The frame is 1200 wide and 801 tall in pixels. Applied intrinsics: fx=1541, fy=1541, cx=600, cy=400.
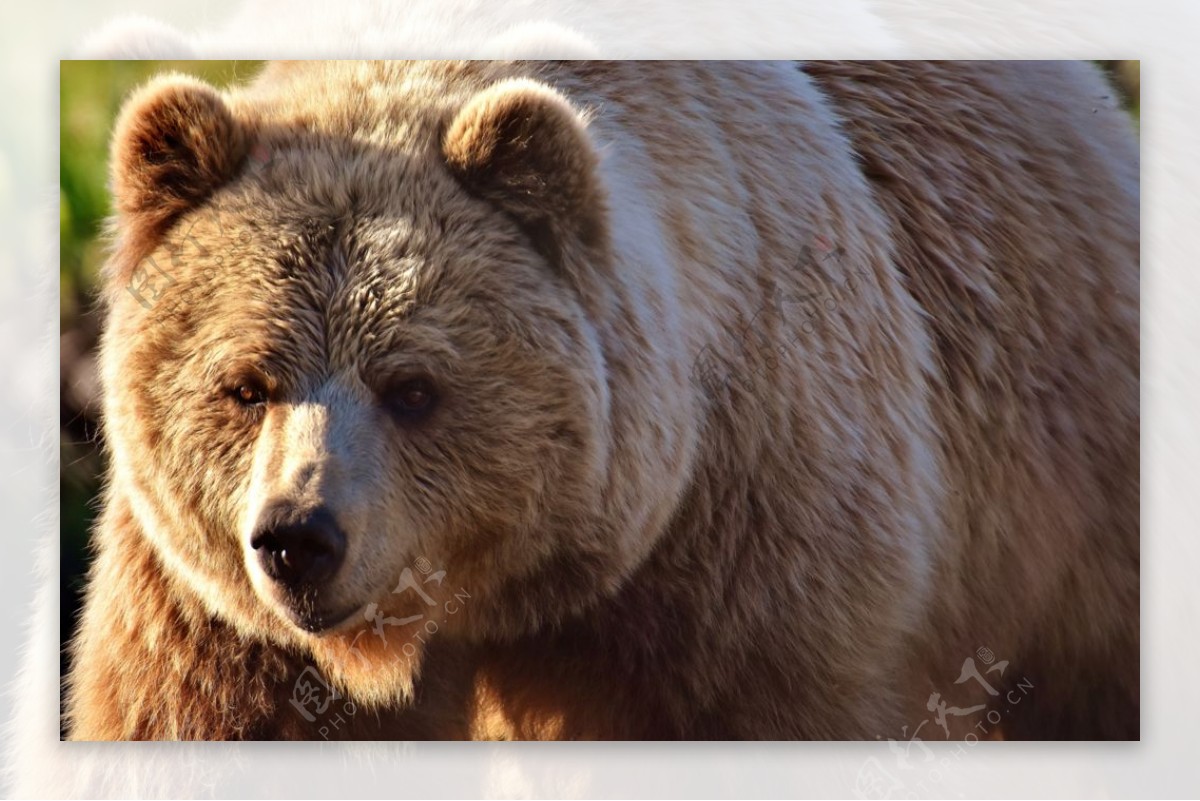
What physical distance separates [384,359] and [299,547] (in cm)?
40

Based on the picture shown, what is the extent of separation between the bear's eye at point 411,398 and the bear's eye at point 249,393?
9.8 inches

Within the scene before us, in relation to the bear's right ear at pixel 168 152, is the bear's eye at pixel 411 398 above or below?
below

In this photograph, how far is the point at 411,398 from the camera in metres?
3.05

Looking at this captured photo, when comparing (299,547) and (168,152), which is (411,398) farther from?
(168,152)

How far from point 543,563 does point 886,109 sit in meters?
1.38

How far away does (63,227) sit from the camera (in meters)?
3.60

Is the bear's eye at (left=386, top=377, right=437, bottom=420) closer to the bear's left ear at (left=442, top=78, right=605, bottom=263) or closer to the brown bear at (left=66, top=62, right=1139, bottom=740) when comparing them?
the brown bear at (left=66, top=62, right=1139, bottom=740)

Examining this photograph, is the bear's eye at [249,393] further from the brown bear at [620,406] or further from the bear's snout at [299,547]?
the bear's snout at [299,547]

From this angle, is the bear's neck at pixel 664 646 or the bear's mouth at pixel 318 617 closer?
the bear's mouth at pixel 318 617

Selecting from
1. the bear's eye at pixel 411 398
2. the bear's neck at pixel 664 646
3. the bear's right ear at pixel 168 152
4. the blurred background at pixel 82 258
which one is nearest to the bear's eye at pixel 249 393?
the bear's eye at pixel 411 398

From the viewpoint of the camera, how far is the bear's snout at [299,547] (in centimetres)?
288

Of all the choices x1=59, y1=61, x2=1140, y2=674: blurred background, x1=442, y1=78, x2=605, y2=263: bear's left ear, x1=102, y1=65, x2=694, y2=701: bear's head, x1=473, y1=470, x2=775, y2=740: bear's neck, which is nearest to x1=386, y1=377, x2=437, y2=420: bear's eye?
x1=102, y1=65, x2=694, y2=701: bear's head

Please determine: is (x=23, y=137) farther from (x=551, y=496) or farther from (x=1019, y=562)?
(x=1019, y=562)

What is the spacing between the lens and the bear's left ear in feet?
9.84
